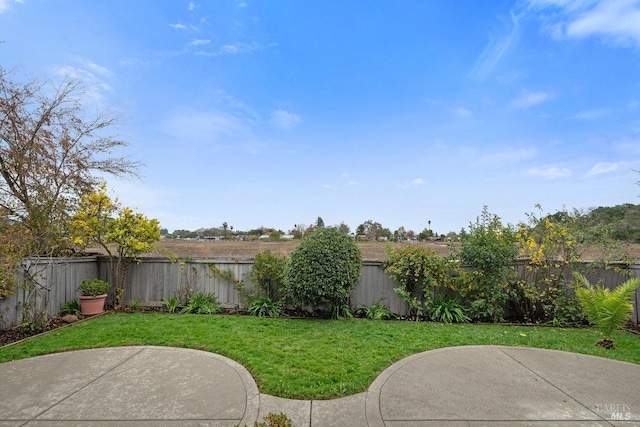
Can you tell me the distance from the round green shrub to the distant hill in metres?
4.73

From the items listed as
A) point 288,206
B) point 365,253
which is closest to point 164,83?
point 288,206

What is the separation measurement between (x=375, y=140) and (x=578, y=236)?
17.4ft

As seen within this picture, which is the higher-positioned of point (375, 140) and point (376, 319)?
point (375, 140)

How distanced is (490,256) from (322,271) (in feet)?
10.3

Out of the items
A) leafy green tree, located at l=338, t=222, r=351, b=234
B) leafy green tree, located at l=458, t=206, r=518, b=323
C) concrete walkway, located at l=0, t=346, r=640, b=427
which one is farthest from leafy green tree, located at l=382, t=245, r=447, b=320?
concrete walkway, located at l=0, t=346, r=640, b=427

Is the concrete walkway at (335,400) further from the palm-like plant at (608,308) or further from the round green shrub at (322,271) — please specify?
the round green shrub at (322,271)

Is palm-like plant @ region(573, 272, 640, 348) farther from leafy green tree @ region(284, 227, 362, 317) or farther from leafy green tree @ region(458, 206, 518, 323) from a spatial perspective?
leafy green tree @ region(284, 227, 362, 317)

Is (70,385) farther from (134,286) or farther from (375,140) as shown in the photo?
(375,140)

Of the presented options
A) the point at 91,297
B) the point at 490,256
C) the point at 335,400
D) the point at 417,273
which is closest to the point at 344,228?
the point at 417,273

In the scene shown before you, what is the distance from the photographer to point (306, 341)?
15.1 ft

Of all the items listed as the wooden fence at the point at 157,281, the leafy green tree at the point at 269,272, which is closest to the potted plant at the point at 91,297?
the wooden fence at the point at 157,281

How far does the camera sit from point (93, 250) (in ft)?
25.5

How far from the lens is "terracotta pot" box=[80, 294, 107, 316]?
6340 mm

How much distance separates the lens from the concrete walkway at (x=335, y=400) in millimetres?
2531
